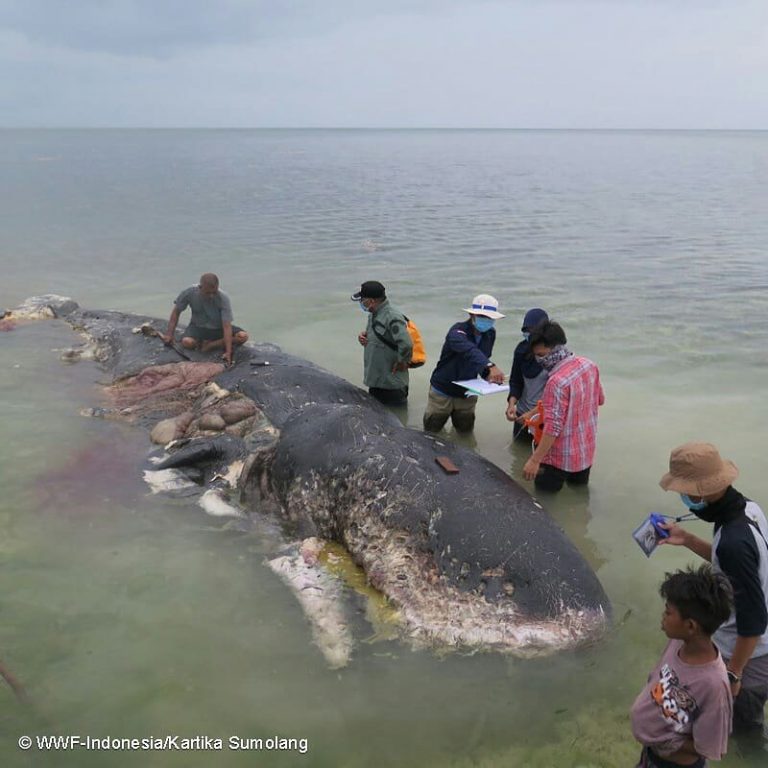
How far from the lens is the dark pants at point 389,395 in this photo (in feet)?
30.3

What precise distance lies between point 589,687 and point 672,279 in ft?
53.0

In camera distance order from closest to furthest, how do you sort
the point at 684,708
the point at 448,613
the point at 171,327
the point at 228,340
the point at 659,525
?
the point at 684,708 → the point at 659,525 → the point at 448,613 → the point at 228,340 → the point at 171,327

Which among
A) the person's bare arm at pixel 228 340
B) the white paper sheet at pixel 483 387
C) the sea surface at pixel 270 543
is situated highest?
the white paper sheet at pixel 483 387

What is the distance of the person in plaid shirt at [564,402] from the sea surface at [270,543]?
83 cm

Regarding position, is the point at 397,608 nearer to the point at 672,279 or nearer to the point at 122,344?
the point at 122,344

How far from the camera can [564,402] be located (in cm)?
634

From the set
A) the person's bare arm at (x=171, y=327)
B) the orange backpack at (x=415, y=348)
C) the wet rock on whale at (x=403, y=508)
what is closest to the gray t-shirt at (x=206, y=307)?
the person's bare arm at (x=171, y=327)

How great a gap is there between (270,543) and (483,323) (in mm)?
3265

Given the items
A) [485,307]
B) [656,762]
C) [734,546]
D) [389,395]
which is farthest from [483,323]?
[656,762]

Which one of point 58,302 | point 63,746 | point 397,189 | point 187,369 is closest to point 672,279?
point 187,369

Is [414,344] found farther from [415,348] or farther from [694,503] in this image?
[694,503]

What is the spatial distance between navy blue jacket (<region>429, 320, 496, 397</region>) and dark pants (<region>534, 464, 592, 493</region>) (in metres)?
1.26

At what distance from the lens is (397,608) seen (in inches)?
204

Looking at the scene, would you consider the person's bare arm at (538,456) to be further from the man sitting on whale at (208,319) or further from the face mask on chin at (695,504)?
the man sitting on whale at (208,319)
